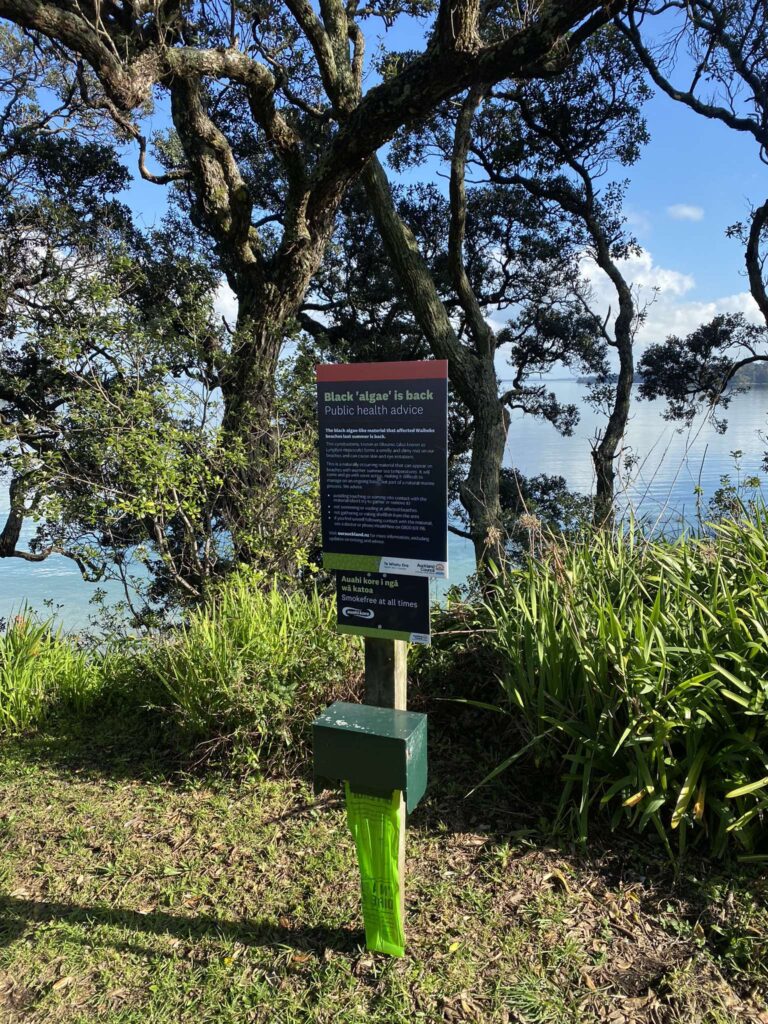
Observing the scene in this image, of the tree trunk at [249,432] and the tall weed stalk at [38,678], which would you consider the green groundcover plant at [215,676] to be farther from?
the tree trunk at [249,432]

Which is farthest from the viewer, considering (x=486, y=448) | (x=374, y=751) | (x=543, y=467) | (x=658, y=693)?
(x=543, y=467)

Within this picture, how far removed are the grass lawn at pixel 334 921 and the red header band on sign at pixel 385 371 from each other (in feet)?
6.16

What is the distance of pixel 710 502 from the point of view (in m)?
5.23

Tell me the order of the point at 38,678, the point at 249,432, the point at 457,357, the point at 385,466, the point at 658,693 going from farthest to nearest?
the point at 457,357 < the point at 249,432 < the point at 38,678 < the point at 658,693 < the point at 385,466

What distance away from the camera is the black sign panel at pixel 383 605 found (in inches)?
82.4

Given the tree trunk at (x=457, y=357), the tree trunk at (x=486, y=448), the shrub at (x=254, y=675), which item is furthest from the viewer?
the tree trunk at (x=486, y=448)

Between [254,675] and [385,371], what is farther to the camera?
[254,675]

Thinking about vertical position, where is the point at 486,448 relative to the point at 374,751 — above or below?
above

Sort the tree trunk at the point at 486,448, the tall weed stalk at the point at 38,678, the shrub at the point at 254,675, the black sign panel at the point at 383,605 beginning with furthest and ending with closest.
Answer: the tree trunk at the point at 486,448 < the tall weed stalk at the point at 38,678 < the shrub at the point at 254,675 < the black sign panel at the point at 383,605

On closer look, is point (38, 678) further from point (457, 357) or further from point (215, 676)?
point (457, 357)

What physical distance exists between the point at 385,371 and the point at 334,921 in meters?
1.93

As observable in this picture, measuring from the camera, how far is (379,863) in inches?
81.4

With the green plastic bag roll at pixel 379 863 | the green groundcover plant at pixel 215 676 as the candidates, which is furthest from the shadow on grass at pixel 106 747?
the green plastic bag roll at pixel 379 863

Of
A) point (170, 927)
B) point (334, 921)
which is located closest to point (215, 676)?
point (170, 927)
